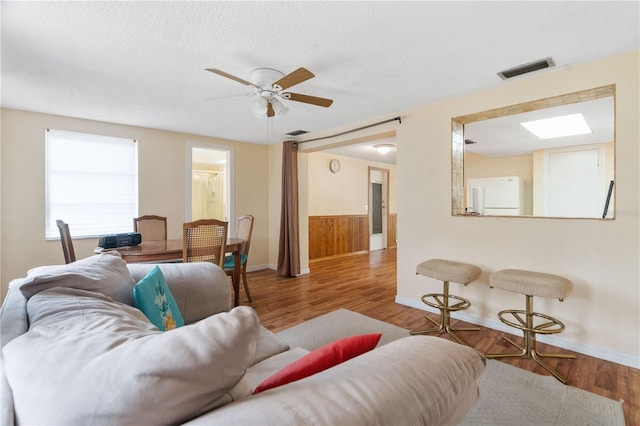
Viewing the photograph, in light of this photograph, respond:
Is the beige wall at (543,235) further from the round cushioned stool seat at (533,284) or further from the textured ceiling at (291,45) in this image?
the round cushioned stool seat at (533,284)

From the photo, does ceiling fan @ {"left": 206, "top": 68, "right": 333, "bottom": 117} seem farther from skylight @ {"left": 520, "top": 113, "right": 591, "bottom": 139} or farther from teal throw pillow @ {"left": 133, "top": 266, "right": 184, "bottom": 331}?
skylight @ {"left": 520, "top": 113, "right": 591, "bottom": 139}

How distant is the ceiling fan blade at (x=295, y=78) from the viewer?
1.93 meters

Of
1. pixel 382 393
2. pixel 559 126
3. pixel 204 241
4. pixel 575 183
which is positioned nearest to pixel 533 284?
pixel 382 393

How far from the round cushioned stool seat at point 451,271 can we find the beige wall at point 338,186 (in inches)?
140

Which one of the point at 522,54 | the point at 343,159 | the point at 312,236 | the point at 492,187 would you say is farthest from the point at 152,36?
the point at 492,187

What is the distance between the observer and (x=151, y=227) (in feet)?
12.2

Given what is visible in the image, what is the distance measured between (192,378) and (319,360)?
39 cm

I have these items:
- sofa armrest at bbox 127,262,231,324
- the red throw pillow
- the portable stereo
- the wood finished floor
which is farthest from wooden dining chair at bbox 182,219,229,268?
the red throw pillow

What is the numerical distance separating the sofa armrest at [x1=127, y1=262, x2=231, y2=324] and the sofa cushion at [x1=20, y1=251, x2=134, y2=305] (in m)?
0.28

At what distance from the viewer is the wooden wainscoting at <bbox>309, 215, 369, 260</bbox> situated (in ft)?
19.5

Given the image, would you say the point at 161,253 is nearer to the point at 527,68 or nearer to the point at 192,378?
the point at 192,378

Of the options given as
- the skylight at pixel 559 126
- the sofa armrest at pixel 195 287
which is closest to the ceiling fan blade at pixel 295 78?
the sofa armrest at pixel 195 287

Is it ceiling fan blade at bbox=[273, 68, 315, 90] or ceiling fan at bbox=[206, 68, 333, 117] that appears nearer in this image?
ceiling fan blade at bbox=[273, 68, 315, 90]

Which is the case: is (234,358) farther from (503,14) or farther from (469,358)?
(503,14)
